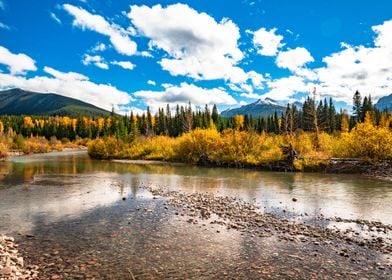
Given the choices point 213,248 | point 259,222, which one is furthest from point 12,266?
point 259,222

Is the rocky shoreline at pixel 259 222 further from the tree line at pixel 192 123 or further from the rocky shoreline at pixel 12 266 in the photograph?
the tree line at pixel 192 123

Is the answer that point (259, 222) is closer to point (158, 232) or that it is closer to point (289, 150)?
point (158, 232)

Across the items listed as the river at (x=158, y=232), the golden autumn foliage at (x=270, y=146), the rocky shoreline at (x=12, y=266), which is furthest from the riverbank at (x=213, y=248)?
the golden autumn foliage at (x=270, y=146)

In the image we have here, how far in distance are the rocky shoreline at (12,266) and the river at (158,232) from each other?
0.40 meters

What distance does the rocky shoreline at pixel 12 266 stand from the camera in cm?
1002

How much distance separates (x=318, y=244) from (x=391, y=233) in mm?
4120

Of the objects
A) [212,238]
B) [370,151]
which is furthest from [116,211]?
[370,151]

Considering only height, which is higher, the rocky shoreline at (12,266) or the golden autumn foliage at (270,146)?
the golden autumn foliage at (270,146)

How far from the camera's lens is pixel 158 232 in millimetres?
15516

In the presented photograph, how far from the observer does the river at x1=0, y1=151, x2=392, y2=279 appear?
11.2 meters

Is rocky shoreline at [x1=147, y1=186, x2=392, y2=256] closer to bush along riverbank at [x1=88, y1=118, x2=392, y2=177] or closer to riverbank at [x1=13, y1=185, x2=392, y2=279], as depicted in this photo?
riverbank at [x1=13, y1=185, x2=392, y2=279]

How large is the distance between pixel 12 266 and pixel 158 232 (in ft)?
20.7

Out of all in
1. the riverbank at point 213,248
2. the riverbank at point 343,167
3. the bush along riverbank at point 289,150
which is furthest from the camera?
the bush along riverbank at point 289,150

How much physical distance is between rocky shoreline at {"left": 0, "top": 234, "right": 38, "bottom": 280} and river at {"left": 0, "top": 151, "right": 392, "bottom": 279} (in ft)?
1.32
